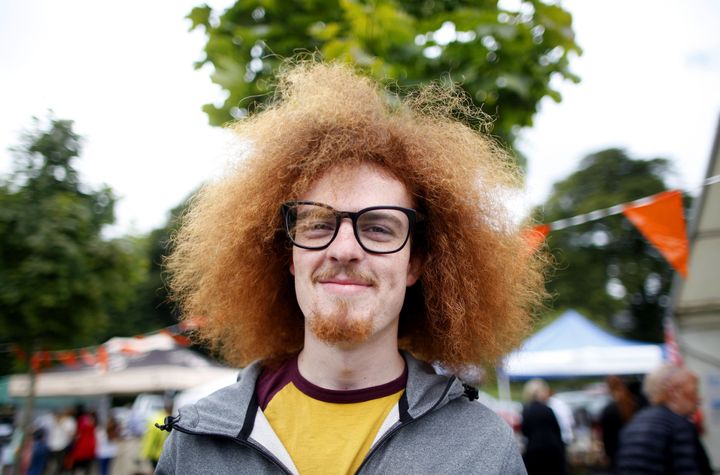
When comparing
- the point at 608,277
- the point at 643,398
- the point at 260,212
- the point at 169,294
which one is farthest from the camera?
the point at 608,277

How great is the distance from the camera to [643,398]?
23.3 ft

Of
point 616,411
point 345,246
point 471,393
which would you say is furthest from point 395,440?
point 616,411

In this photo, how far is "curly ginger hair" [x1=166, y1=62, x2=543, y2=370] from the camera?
2041 millimetres

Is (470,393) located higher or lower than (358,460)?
higher

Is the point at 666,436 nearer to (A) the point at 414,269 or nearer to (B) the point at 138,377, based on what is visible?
(A) the point at 414,269

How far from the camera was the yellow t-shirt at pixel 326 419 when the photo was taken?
166 centimetres

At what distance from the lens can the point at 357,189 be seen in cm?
185

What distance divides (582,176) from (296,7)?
34669 millimetres

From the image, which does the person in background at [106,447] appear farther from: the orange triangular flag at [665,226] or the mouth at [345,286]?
the mouth at [345,286]

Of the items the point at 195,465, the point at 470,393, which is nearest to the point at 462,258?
the point at 470,393

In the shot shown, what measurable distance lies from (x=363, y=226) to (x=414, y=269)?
0.40m

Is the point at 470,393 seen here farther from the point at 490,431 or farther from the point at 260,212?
the point at 260,212

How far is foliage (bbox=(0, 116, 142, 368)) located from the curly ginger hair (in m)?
5.35

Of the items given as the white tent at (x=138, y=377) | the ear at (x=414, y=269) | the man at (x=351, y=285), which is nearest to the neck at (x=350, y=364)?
the man at (x=351, y=285)
